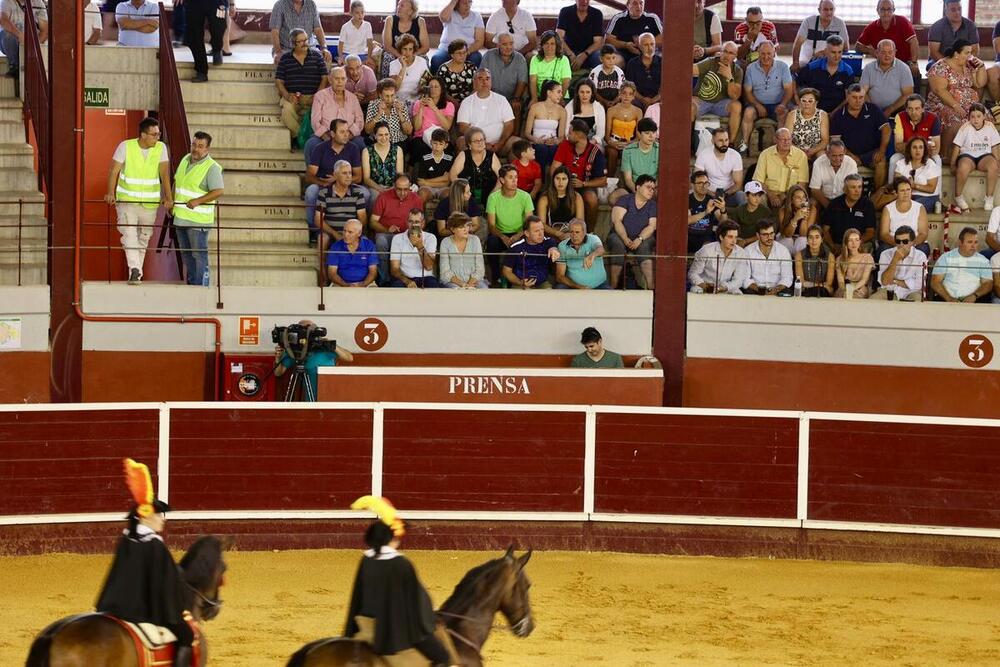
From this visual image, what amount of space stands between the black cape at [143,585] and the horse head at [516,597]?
1687mm

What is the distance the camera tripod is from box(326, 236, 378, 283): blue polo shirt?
100 centimetres

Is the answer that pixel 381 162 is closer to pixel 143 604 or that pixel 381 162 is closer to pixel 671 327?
Result: pixel 671 327

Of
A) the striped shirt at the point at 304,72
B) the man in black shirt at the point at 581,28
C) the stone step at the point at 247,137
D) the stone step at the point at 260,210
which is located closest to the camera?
the stone step at the point at 260,210

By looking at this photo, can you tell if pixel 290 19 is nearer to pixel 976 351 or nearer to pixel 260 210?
pixel 260 210

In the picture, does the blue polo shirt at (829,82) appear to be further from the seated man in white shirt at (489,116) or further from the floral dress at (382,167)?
the floral dress at (382,167)

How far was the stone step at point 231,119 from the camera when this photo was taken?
16266 mm

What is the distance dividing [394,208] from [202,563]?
6.92 meters

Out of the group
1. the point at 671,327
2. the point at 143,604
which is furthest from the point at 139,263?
the point at 143,604

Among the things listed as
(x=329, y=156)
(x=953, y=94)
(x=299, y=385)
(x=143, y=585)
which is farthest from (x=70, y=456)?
(x=953, y=94)

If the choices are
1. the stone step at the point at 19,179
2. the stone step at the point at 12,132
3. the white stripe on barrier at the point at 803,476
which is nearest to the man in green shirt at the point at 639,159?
the white stripe on barrier at the point at 803,476

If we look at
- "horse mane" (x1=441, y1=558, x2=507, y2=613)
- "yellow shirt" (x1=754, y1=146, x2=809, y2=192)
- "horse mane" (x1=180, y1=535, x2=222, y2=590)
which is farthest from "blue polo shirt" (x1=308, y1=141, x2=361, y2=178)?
"horse mane" (x1=441, y1=558, x2=507, y2=613)

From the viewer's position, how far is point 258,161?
52.6ft

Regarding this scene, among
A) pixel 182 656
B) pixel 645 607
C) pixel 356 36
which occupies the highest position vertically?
pixel 356 36

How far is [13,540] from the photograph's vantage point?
1266cm
